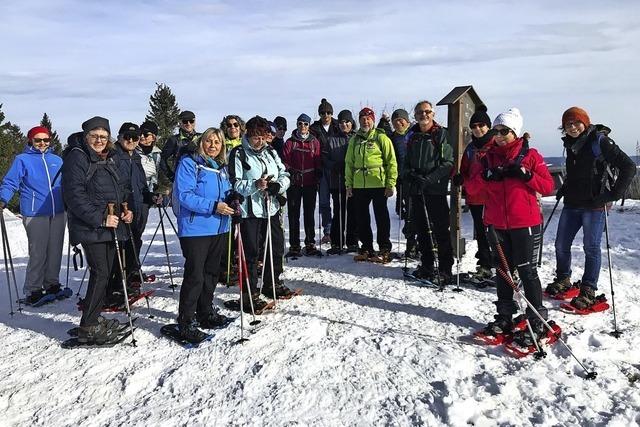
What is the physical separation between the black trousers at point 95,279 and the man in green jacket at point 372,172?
13.2 ft

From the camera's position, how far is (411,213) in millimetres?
7148

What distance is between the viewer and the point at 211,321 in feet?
17.9

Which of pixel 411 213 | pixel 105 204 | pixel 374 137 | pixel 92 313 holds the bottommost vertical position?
pixel 92 313

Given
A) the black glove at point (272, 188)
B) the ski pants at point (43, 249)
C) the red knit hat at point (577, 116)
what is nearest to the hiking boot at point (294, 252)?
the black glove at point (272, 188)

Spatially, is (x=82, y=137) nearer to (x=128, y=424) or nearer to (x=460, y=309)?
(x=128, y=424)

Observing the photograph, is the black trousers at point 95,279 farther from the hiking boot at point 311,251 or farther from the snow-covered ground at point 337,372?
the hiking boot at point 311,251

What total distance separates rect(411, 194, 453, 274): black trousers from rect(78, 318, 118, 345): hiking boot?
4182 millimetres

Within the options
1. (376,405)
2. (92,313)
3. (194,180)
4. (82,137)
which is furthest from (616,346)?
(82,137)

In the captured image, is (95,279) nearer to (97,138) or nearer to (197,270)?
(197,270)

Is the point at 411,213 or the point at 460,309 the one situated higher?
the point at 411,213

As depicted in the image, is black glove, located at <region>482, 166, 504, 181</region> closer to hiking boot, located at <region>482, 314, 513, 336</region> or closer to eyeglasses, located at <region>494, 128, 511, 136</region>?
eyeglasses, located at <region>494, 128, 511, 136</region>

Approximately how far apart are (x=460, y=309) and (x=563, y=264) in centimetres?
159

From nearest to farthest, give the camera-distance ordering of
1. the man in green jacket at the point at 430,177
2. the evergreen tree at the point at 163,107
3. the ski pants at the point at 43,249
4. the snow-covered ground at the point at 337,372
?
the snow-covered ground at the point at 337,372 < the man in green jacket at the point at 430,177 < the ski pants at the point at 43,249 < the evergreen tree at the point at 163,107

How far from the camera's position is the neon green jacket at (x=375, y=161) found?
24.5 ft
